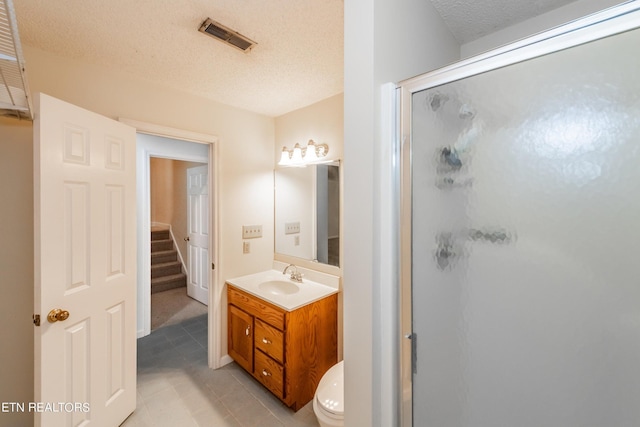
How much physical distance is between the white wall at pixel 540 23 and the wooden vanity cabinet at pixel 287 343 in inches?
77.5

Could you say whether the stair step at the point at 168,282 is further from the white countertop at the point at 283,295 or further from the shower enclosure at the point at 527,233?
the shower enclosure at the point at 527,233

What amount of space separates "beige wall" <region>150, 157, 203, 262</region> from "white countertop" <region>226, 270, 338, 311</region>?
2.49 m

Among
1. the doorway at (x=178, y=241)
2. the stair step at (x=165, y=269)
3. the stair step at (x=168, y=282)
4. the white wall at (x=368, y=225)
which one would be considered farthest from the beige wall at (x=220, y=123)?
the stair step at (x=165, y=269)

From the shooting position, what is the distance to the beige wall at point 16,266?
4.73ft

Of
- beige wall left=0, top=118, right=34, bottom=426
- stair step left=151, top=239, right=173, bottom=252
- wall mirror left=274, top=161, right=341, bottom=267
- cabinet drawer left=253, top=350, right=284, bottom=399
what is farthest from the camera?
stair step left=151, top=239, right=173, bottom=252

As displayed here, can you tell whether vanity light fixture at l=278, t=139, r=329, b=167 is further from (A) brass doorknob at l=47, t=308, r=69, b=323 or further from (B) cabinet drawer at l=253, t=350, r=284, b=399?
(A) brass doorknob at l=47, t=308, r=69, b=323

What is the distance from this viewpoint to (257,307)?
1.99 metres

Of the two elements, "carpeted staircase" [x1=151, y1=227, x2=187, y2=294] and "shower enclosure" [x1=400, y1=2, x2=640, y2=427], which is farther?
"carpeted staircase" [x1=151, y1=227, x2=187, y2=294]

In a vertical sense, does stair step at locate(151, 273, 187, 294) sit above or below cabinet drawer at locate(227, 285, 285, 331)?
below

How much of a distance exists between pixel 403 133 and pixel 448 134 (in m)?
0.15

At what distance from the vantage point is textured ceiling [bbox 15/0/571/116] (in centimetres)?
120

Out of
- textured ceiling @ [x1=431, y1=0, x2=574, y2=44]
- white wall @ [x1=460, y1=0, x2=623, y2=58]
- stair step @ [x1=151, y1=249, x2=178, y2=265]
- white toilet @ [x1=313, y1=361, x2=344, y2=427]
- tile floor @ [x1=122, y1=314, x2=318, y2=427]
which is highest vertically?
textured ceiling @ [x1=431, y1=0, x2=574, y2=44]

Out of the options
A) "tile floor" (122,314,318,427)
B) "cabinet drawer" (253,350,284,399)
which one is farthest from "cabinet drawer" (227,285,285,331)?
"tile floor" (122,314,318,427)

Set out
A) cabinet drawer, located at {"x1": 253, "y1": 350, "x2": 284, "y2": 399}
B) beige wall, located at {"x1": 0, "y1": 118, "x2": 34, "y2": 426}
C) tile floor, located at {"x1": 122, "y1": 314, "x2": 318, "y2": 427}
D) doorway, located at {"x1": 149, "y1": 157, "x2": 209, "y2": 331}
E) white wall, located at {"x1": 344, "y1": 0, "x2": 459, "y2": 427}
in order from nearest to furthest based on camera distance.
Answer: white wall, located at {"x1": 344, "y1": 0, "x2": 459, "y2": 427}
beige wall, located at {"x1": 0, "y1": 118, "x2": 34, "y2": 426}
tile floor, located at {"x1": 122, "y1": 314, "x2": 318, "y2": 427}
cabinet drawer, located at {"x1": 253, "y1": 350, "x2": 284, "y2": 399}
doorway, located at {"x1": 149, "y1": 157, "x2": 209, "y2": 331}
